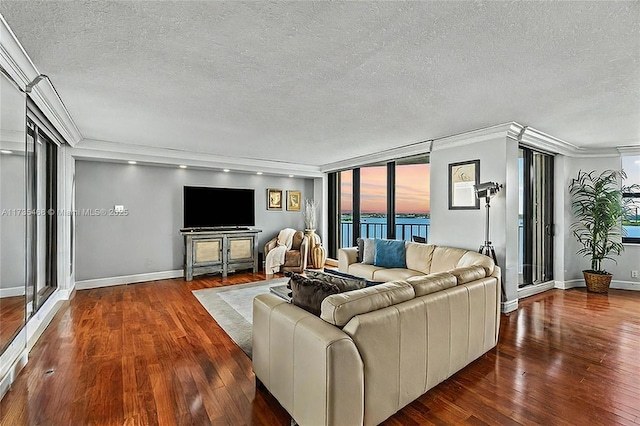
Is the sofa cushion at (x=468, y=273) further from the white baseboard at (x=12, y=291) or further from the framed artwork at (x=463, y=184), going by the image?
the white baseboard at (x=12, y=291)

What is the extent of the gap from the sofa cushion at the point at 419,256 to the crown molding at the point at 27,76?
14.9 ft

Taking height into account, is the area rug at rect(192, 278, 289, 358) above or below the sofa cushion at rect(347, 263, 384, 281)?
below

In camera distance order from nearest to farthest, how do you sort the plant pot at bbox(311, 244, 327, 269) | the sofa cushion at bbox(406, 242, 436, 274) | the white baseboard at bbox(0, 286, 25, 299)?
the white baseboard at bbox(0, 286, 25, 299) < the sofa cushion at bbox(406, 242, 436, 274) < the plant pot at bbox(311, 244, 327, 269)

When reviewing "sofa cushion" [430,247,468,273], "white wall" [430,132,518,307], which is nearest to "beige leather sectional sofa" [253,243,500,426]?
"sofa cushion" [430,247,468,273]

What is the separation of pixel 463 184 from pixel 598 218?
2.61 m

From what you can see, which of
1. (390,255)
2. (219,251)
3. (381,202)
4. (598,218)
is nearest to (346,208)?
(381,202)

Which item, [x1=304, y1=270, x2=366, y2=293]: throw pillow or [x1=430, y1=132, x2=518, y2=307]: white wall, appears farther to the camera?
[x1=430, y1=132, x2=518, y2=307]: white wall

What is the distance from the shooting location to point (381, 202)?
253 inches

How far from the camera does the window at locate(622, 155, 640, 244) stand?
523cm

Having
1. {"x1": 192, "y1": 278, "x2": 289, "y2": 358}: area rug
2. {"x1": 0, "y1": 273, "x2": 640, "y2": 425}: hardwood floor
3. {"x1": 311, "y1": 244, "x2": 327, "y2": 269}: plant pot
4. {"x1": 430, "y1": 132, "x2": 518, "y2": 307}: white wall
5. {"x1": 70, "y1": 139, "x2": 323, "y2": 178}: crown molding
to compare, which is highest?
{"x1": 70, "y1": 139, "x2": 323, "y2": 178}: crown molding

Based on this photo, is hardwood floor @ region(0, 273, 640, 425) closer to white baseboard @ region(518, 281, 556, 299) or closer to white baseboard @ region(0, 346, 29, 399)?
white baseboard @ region(0, 346, 29, 399)

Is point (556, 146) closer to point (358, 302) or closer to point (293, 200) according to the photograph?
point (358, 302)

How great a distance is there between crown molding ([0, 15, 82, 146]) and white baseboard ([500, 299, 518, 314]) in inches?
209

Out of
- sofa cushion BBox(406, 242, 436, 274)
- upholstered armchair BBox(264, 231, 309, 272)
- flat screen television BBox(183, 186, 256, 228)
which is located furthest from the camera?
upholstered armchair BBox(264, 231, 309, 272)
